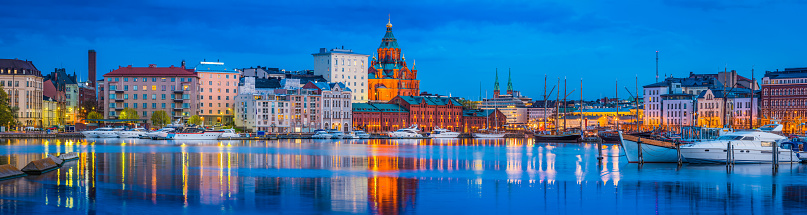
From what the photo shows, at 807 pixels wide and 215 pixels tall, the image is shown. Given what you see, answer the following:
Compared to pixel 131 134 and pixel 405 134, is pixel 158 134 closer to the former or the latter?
pixel 131 134

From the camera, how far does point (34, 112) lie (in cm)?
17788

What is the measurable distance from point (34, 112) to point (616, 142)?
111337 millimetres

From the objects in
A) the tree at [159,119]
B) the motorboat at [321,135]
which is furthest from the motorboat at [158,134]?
the motorboat at [321,135]

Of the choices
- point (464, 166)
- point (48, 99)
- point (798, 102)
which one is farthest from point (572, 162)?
point (48, 99)

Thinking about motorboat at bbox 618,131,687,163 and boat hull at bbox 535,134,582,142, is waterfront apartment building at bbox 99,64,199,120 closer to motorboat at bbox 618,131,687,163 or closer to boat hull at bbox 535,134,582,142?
boat hull at bbox 535,134,582,142

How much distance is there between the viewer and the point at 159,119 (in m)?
179

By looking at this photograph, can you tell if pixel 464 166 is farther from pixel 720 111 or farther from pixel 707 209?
pixel 720 111

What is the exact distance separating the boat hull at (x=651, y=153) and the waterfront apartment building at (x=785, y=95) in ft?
334

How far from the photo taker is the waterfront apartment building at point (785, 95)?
165 metres

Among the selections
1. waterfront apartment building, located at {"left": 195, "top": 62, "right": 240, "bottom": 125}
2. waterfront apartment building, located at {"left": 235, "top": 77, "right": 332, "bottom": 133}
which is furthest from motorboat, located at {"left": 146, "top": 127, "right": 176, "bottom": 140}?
waterfront apartment building, located at {"left": 195, "top": 62, "right": 240, "bottom": 125}

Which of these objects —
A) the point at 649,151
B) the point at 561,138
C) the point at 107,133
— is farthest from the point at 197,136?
the point at 649,151

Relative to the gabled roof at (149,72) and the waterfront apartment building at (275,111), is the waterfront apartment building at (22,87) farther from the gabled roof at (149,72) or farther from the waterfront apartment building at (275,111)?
the waterfront apartment building at (275,111)

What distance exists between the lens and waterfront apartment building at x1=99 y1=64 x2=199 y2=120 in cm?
18462

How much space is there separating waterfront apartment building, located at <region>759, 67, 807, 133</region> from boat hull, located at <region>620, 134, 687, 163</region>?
101944 mm
